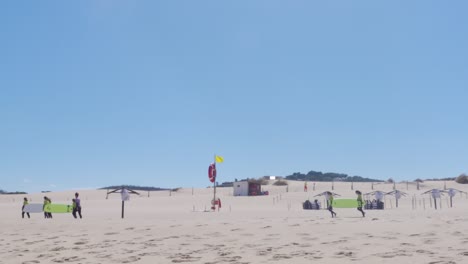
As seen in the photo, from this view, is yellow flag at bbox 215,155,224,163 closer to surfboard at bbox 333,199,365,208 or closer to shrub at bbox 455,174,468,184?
surfboard at bbox 333,199,365,208

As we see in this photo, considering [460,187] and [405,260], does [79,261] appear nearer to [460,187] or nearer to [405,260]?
[405,260]

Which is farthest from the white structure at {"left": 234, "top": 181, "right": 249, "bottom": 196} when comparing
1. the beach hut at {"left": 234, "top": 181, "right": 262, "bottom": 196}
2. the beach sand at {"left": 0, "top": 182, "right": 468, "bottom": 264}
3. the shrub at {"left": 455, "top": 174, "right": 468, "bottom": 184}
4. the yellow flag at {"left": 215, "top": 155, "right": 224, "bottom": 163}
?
the beach sand at {"left": 0, "top": 182, "right": 468, "bottom": 264}

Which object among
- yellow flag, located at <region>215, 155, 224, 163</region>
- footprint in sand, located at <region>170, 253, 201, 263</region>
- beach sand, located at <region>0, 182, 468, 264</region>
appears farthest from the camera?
yellow flag, located at <region>215, 155, 224, 163</region>

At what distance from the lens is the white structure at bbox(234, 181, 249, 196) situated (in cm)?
5707

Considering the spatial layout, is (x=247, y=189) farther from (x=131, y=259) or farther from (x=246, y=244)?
(x=131, y=259)

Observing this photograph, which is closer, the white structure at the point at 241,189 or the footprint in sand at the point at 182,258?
the footprint in sand at the point at 182,258

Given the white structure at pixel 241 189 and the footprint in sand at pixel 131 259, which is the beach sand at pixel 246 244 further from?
the white structure at pixel 241 189

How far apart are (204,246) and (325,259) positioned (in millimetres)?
3559

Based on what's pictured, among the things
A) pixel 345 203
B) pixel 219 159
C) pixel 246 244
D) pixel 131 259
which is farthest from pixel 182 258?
pixel 219 159

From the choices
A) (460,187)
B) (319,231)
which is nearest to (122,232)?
(319,231)

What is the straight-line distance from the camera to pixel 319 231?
13.5 meters

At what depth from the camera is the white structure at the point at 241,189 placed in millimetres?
57069

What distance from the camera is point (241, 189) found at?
57.5m

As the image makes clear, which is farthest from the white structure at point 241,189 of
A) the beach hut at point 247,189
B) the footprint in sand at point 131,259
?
the footprint in sand at point 131,259
